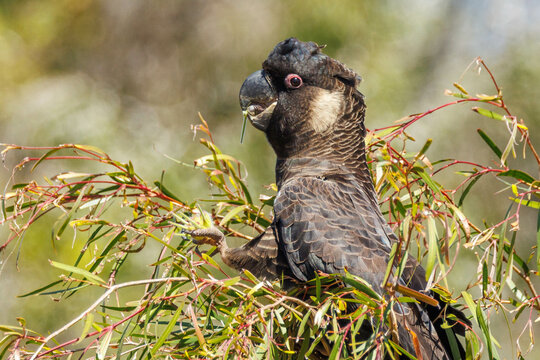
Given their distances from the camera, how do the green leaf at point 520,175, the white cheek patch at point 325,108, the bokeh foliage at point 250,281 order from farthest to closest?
the white cheek patch at point 325,108, the green leaf at point 520,175, the bokeh foliage at point 250,281

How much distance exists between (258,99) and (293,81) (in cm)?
13

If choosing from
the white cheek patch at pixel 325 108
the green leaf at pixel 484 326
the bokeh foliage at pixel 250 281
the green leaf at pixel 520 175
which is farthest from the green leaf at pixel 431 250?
the white cheek patch at pixel 325 108

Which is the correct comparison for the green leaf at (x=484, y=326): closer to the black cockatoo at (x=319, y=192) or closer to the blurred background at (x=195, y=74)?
the black cockatoo at (x=319, y=192)

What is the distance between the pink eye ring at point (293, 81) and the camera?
5.80ft

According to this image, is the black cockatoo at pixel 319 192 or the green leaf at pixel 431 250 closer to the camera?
the green leaf at pixel 431 250

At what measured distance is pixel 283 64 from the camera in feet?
5.75

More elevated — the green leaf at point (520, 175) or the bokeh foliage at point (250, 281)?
the green leaf at point (520, 175)

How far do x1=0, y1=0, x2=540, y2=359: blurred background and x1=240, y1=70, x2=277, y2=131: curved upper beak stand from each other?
5.65 ft

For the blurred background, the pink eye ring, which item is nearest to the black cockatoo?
the pink eye ring

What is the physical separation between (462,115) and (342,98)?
1999mm

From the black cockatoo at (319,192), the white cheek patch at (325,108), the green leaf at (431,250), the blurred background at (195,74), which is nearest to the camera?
the green leaf at (431,250)

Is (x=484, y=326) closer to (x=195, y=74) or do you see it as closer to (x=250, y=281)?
(x=250, y=281)

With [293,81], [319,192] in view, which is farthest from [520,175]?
[293,81]

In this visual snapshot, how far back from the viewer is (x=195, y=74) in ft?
13.7
